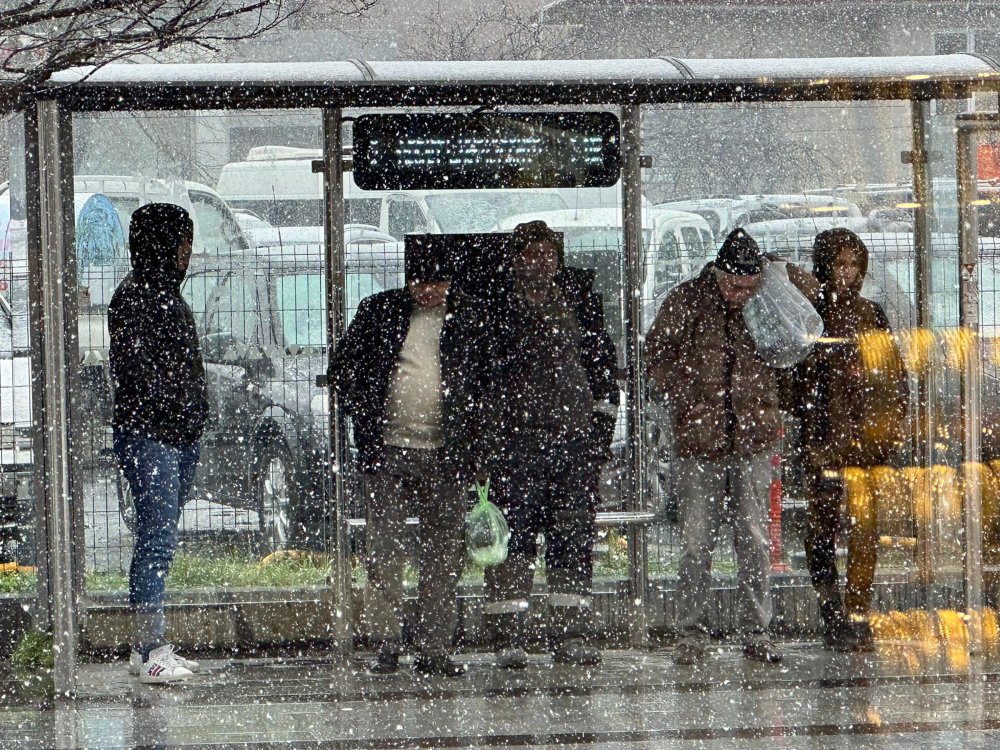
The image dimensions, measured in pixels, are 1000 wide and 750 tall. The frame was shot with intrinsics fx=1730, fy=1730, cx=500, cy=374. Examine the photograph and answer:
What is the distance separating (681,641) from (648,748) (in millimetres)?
1606

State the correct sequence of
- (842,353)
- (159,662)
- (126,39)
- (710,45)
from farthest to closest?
(710,45)
(842,353)
(159,662)
(126,39)

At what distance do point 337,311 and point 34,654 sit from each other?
79.3 inches

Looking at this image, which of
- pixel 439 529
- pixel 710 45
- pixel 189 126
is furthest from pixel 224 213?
pixel 710 45

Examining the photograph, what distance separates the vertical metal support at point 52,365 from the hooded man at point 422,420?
4.01 feet

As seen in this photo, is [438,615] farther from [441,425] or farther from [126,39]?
[126,39]

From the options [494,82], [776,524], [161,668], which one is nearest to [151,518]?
[161,668]

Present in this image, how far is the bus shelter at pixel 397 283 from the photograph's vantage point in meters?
7.92

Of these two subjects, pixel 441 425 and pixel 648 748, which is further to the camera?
pixel 441 425

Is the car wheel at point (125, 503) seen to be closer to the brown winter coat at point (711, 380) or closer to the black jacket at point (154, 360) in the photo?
the black jacket at point (154, 360)

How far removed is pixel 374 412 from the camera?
7609 millimetres

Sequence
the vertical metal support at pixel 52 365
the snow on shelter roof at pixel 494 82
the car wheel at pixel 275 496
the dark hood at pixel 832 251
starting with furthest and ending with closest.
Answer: the car wheel at pixel 275 496 → the dark hood at pixel 832 251 → the vertical metal support at pixel 52 365 → the snow on shelter roof at pixel 494 82

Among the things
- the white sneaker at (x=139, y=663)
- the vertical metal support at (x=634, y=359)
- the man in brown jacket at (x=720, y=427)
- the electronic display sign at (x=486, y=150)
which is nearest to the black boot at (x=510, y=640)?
the vertical metal support at (x=634, y=359)

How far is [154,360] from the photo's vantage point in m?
7.41

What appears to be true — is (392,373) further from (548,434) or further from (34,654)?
(34,654)
